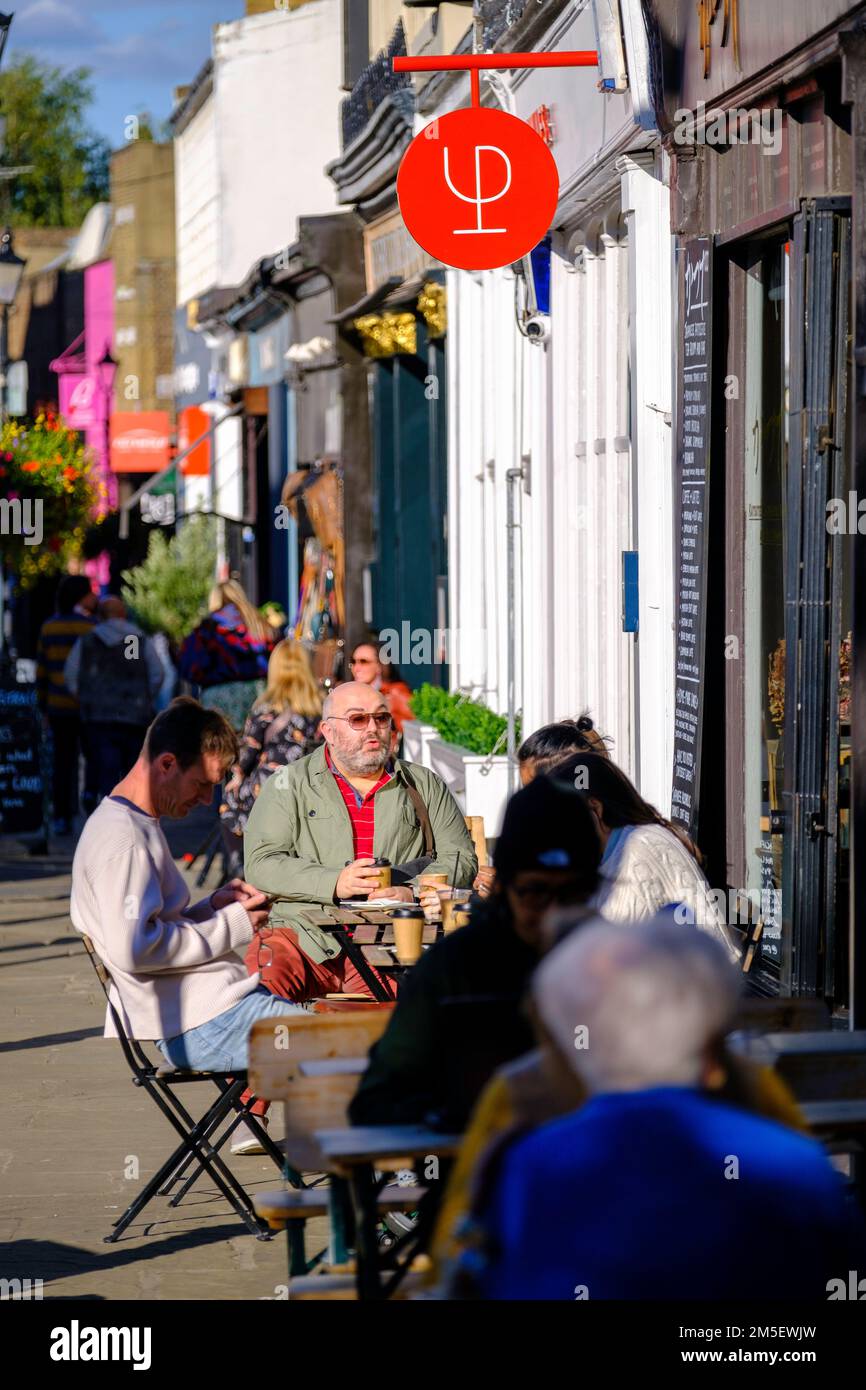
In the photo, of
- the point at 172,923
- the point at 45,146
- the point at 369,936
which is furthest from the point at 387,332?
the point at 45,146

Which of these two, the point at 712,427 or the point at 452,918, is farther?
the point at 712,427

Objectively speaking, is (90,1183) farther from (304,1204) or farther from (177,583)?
(177,583)

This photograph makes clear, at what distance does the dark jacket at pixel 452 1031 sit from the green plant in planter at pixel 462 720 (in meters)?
8.46

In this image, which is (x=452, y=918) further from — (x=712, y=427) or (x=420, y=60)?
(x=420, y=60)

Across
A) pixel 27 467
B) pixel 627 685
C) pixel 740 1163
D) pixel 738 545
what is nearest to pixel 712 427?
pixel 738 545

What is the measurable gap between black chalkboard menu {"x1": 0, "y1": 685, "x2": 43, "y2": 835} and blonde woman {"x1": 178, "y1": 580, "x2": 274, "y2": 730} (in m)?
1.80

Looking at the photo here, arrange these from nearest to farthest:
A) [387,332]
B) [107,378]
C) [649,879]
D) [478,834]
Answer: [649,879], [478,834], [387,332], [107,378]

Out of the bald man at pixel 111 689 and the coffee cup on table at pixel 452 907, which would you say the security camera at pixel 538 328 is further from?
the coffee cup on table at pixel 452 907

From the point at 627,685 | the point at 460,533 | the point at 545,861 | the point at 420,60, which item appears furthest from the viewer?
the point at 460,533

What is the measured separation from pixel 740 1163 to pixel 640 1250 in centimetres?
18

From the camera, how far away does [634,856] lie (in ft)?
19.1

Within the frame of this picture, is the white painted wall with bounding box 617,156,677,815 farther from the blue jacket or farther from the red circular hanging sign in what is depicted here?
the blue jacket

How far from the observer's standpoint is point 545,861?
12.9 ft

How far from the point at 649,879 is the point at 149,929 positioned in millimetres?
1470
